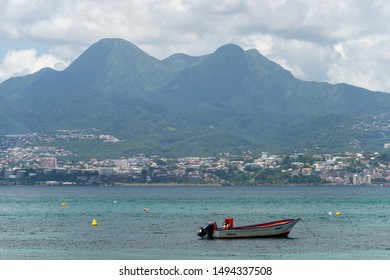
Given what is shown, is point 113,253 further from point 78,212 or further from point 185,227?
point 78,212

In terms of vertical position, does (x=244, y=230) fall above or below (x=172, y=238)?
above

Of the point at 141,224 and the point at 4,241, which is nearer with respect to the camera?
the point at 4,241

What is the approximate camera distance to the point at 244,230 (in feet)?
281

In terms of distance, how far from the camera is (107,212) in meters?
138

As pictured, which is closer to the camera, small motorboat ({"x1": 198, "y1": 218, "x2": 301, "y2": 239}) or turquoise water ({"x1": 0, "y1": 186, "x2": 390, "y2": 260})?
turquoise water ({"x1": 0, "y1": 186, "x2": 390, "y2": 260})

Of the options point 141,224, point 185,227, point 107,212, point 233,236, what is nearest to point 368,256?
point 233,236

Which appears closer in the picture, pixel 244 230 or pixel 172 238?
pixel 244 230

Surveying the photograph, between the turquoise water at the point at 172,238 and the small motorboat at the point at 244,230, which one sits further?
the small motorboat at the point at 244,230

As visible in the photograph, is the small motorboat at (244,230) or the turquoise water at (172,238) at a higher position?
the small motorboat at (244,230)

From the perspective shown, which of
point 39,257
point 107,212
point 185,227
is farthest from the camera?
point 107,212

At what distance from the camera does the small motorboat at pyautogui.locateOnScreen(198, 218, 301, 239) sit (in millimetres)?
84938

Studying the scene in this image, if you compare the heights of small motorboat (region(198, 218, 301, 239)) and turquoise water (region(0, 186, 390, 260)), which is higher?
small motorboat (region(198, 218, 301, 239))

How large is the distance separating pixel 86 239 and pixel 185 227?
17.5 m

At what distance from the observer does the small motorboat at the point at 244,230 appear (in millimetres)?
84938
